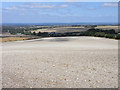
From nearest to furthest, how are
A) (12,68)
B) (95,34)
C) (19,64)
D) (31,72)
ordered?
1. (31,72)
2. (12,68)
3. (19,64)
4. (95,34)

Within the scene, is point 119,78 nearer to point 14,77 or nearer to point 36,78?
point 36,78

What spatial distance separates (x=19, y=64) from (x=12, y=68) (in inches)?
34.0

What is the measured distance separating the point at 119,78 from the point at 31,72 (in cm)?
395

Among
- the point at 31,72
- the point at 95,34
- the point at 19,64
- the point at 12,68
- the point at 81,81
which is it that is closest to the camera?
the point at 81,81

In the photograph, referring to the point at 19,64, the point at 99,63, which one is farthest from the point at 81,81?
the point at 19,64

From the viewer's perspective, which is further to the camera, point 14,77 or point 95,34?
point 95,34

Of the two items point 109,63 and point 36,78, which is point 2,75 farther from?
point 109,63

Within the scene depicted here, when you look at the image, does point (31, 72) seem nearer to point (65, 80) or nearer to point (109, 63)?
point (65, 80)

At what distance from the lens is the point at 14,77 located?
7.54 metres

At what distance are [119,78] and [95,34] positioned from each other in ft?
99.3

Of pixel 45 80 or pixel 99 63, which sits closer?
pixel 45 80

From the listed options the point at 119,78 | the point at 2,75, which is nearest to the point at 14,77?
the point at 2,75

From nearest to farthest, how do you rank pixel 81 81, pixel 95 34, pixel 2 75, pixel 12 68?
pixel 81 81 → pixel 2 75 → pixel 12 68 → pixel 95 34

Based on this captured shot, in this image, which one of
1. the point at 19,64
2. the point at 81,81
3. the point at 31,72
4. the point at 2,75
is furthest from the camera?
the point at 19,64
